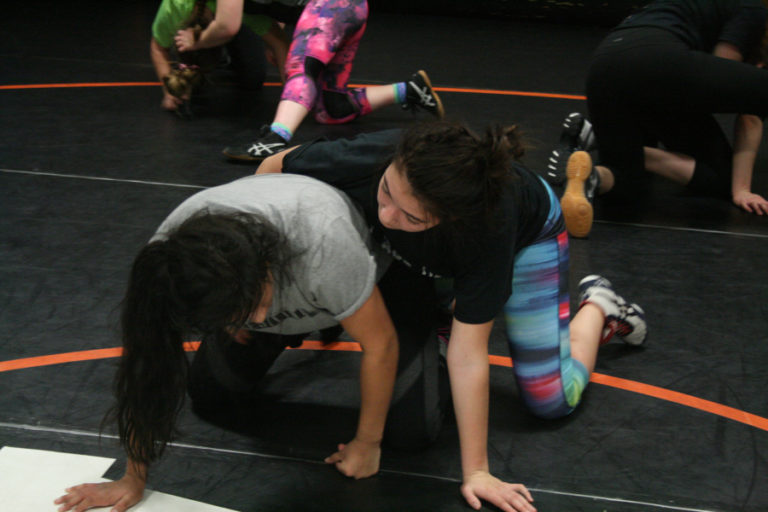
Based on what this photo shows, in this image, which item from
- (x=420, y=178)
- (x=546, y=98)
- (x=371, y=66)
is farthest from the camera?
(x=371, y=66)

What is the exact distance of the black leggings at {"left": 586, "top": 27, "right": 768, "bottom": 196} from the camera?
246 centimetres

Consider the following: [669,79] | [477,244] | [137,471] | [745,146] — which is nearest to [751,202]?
[745,146]

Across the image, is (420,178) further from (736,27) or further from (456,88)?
(456,88)

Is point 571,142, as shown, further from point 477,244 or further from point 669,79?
point 477,244

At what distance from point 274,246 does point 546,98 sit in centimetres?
288

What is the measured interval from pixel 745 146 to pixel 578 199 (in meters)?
0.67

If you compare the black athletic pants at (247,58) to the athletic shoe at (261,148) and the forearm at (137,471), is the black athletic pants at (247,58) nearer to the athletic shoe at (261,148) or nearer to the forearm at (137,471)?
the athletic shoe at (261,148)

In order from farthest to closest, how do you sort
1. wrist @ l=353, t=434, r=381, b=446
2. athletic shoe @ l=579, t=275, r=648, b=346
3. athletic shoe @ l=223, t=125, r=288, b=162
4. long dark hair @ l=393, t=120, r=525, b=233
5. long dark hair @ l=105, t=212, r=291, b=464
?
athletic shoe @ l=223, t=125, r=288, b=162 → athletic shoe @ l=579, t=275, r=648, b=346 → wrist @ l=353, t=434, r=381, b=446 → long dark hair @ l=393, t=120, r=525, b=233 → long dark hair @ l=105, t=212, r=291, b=464

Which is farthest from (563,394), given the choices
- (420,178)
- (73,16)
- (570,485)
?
(73,16)

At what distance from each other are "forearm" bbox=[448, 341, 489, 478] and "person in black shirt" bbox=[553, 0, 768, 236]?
3.76 ft

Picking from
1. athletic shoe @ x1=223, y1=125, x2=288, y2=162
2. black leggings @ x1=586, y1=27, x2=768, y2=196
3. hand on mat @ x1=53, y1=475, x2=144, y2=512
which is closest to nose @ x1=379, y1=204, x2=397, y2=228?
hand on mat @ x1=53, y1=475, x2=144, y2=512

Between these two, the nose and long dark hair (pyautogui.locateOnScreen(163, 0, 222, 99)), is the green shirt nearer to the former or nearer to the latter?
long dark hair (pyautogui.locateOnScreen(163, 0, 222, 99))

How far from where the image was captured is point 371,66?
444cm

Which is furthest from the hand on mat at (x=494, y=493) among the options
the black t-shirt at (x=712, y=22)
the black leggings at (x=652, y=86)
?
the black t-shirt at (x=712, y=22)
